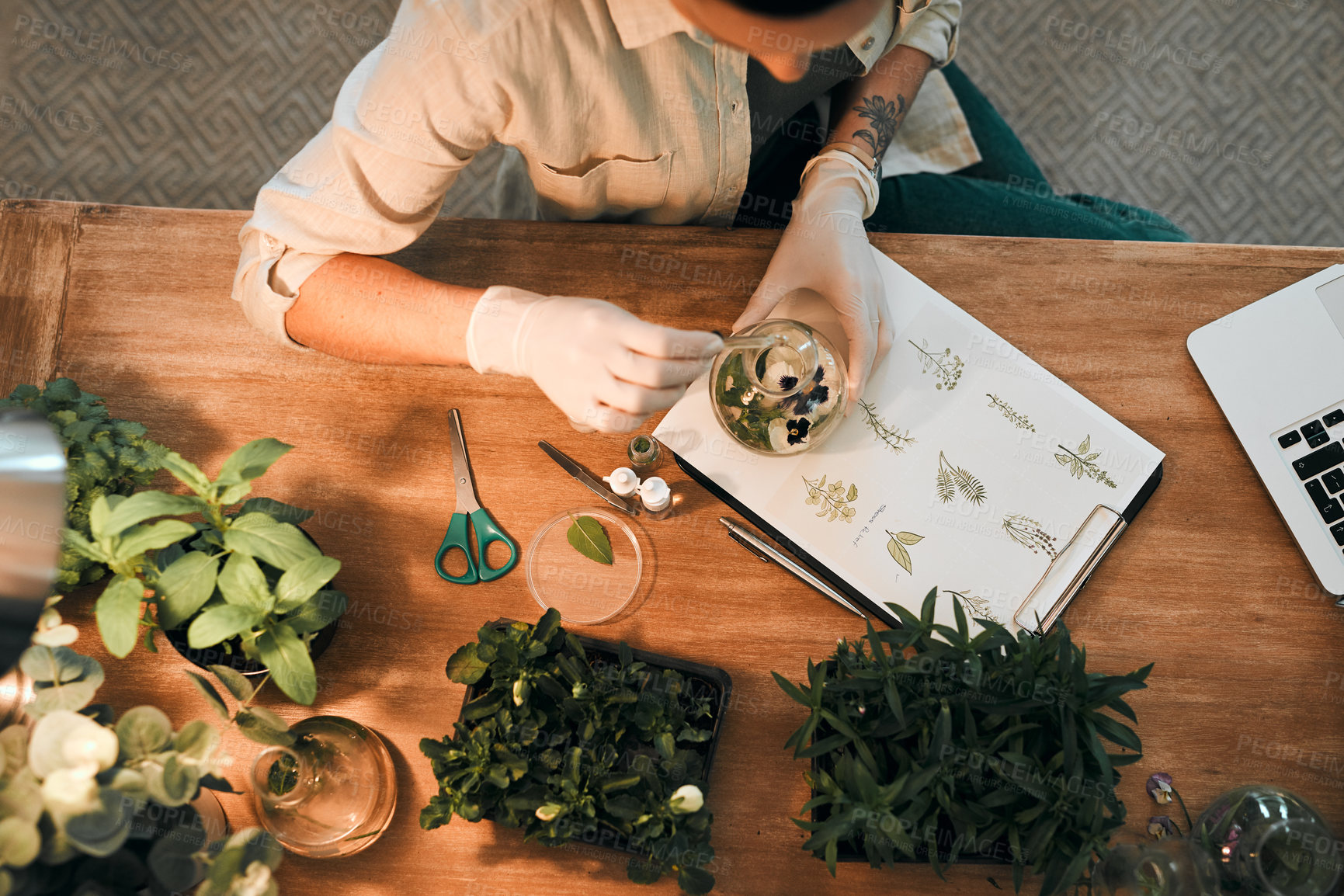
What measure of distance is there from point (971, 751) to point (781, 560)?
0.27 meters

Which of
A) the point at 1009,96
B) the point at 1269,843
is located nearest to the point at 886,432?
the point at 1269,843

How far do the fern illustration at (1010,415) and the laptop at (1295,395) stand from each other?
0.23 meters

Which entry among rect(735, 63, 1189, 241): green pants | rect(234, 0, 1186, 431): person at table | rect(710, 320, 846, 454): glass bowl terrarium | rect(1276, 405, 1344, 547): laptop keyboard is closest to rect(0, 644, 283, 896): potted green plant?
rect(234, 0, 1186, 431): person at table

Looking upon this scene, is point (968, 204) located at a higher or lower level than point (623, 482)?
higher

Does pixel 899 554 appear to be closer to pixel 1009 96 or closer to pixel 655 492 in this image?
pixel 655 492

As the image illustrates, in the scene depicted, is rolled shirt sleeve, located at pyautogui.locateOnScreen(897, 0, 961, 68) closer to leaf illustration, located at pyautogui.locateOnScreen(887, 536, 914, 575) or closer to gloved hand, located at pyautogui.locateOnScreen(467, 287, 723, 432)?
gloved hand, located at pyautogui.locateOnScreen(467, 287, 723, 432)

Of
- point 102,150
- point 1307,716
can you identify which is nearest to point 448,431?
point 1307,716

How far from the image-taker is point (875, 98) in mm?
1083

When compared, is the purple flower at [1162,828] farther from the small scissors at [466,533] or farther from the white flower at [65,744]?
the white flower at [65,744]

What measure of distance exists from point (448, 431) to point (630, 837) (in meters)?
0.50

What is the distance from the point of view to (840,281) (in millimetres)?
907

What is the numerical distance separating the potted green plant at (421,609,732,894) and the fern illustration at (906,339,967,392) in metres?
0.45

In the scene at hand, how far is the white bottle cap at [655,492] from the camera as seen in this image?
0.84 metres

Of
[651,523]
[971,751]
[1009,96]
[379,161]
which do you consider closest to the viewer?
[971,751]
